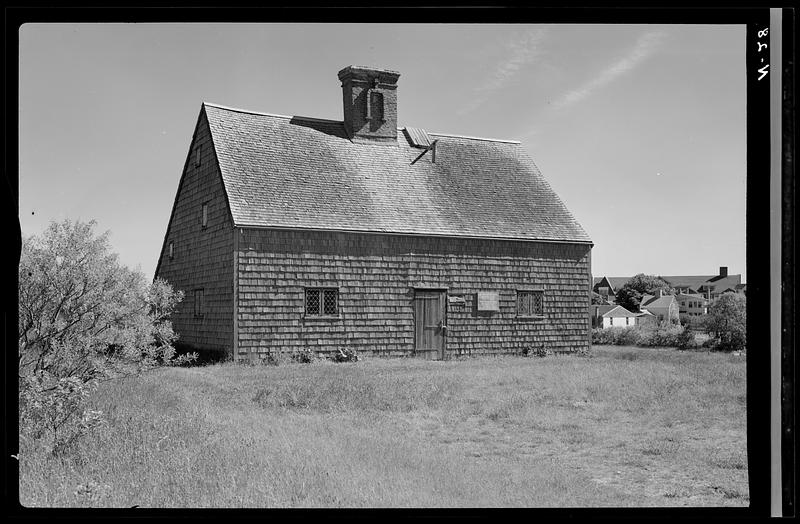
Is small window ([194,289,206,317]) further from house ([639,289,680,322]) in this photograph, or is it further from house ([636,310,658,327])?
house ([636,310,658,327])

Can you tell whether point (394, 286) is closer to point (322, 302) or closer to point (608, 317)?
point (322, 302)

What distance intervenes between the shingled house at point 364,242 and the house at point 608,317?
3.56ft

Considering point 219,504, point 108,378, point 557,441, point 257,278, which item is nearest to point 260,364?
point 257,278

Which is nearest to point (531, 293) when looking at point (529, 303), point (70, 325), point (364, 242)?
point (529, 303)

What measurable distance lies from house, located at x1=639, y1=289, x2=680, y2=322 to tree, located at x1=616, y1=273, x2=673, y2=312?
0.14 metres

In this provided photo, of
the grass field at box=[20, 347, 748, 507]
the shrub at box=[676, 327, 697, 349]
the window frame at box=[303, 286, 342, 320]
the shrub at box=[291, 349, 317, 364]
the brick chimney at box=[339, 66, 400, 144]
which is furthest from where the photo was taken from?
the brick chimney at box=[339, 66, 400, 144]

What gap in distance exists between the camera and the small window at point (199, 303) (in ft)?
52.6

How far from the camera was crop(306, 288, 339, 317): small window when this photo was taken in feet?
51.2

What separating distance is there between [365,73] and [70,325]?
11599 millimetres

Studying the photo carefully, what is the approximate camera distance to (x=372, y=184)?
55.8 ft

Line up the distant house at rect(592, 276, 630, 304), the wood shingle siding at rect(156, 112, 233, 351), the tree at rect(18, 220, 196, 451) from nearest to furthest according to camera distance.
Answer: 1. the tree at rect(18, 220, 196, 451)
2. the wood shingle siding at rect(156, 112, 233, 351)
3. the distant house at rect(592, 276, 630, 304)

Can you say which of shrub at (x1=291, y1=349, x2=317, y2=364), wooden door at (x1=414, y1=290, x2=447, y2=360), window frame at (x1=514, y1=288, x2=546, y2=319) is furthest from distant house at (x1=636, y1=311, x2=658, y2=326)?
shrub at (x1=291, y1=349, x2=317, y2=364)

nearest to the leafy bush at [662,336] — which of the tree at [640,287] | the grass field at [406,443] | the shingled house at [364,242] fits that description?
the tree at [640,287]

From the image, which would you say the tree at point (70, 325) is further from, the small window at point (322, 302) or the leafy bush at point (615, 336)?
the leafy bush at point (615, 336)
